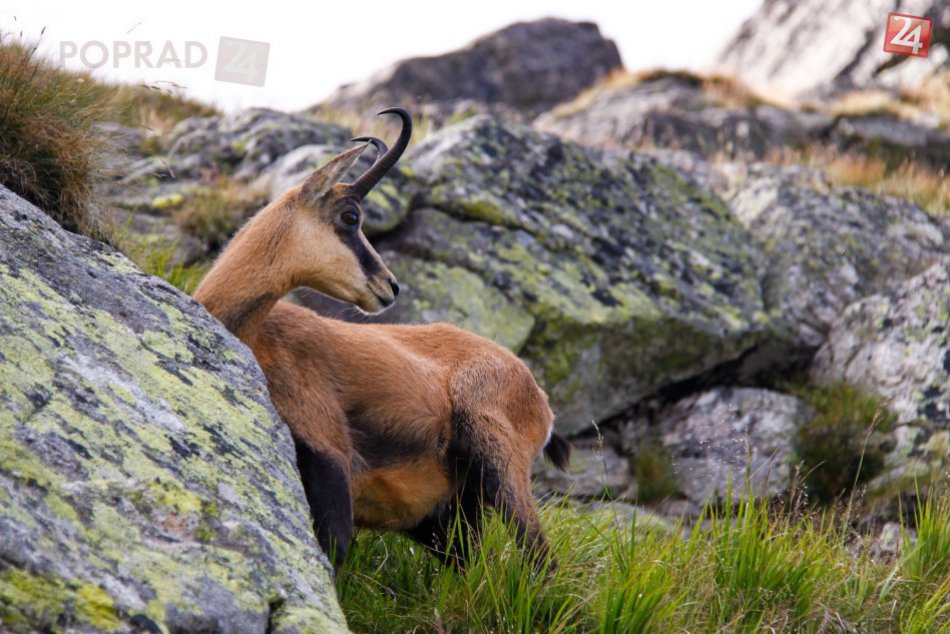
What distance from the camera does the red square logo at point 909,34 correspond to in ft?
85.0

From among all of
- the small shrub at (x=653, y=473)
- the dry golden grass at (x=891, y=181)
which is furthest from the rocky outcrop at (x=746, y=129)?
the small shrub at (x=653, y=473)

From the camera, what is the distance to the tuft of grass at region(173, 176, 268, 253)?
28.2ft

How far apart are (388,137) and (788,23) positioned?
24.2 m

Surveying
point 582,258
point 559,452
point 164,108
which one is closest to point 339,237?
point 559,452

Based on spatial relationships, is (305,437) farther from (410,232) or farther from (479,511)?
(410,232)

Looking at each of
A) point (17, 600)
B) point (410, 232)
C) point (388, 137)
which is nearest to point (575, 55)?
point (388, 137)

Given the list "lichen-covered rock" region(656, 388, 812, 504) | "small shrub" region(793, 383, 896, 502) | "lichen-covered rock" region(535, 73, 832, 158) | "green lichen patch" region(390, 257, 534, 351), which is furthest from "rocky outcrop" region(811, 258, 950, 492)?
"lichen-covered rock" region(535, 73, 832, 158)

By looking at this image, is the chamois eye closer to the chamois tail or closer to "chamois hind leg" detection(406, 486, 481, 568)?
"chamois hind leg" detection(406, 486, 481, 568)

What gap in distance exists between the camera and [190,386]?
12.0 ft

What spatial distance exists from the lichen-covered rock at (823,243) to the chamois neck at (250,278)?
6.21m

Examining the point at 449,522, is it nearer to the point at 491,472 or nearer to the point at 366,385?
the point at 491,472

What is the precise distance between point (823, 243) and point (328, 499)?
8172 millimetres

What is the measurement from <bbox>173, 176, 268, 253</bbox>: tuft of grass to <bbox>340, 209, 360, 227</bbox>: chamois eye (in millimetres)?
3450

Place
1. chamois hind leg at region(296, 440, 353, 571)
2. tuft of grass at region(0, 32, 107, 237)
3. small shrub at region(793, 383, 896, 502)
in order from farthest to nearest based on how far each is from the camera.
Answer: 1. small shrub at region(793, 383, 896, 502)
2. tuft of grass at region(0, 32, 107, 237)
3. chamois hind leg at region(296, 440, 353, 571)
